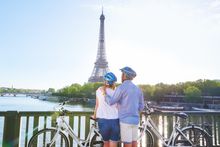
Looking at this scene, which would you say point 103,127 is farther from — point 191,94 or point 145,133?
point 191,94

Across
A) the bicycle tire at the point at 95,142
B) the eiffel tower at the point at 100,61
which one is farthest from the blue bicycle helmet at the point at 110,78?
the eiffel tower at the point at 100,61

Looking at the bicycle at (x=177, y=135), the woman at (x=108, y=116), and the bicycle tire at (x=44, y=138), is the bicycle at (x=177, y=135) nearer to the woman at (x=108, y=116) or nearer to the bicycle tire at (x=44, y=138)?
the woman at (x=108, y=116)

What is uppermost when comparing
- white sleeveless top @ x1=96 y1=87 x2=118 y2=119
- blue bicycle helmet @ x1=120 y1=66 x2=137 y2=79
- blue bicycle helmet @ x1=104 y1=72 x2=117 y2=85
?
blue bicycle helmet @ x1=120 y1=66 x2=137 y2=79

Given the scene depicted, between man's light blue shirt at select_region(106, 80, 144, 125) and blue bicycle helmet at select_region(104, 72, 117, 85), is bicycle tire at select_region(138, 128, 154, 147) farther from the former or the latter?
blue bicycle helmet at select_region(104, 72, 117, 85)

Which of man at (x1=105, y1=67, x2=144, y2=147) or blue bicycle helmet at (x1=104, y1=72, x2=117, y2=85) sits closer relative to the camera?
man at (x1=105, y1=67, x2=144, y2=147)

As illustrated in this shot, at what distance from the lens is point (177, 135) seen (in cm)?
564

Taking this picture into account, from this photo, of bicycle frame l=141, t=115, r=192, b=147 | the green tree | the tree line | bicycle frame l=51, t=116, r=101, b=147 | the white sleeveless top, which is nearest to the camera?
the white sleeveless top

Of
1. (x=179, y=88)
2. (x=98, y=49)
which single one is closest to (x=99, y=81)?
(x=98, y=49)

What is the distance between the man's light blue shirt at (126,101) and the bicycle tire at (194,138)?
5.60 ft

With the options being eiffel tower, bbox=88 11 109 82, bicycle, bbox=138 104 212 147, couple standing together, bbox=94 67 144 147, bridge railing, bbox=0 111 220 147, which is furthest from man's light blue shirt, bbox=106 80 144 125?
eiffel tower, bbox=88 11 109 82

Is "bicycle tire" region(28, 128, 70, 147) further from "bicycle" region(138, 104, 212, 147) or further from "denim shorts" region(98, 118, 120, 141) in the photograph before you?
"bicycle" region(138, 104, 212, 147)

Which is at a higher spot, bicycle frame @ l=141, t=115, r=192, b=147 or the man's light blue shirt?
the man's light blue shirt

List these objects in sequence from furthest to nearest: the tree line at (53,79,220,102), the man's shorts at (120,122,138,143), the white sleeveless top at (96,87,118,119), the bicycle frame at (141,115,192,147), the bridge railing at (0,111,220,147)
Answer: the tree line at (53,79,220,102) < the bicycle frame at (141,115,192,147) < the bridge railing at (0,111,220,147) < the white sleeveless top at (96,87,118,119) < the man's shorts at (120,122,138,143)

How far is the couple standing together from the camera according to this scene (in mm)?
4320
